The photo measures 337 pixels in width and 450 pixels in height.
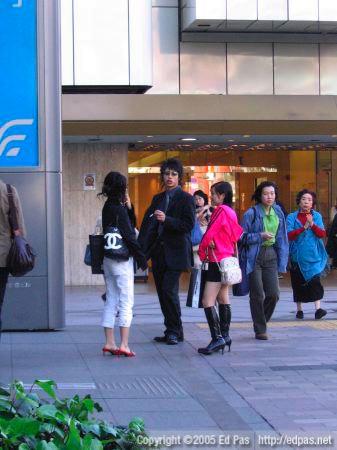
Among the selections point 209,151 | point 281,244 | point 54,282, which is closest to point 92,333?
point 54,282

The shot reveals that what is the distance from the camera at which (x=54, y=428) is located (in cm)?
436

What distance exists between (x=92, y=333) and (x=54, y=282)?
0.77 m

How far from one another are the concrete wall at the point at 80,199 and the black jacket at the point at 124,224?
347 inches

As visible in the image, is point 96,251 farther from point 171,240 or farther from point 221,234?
point 221,234

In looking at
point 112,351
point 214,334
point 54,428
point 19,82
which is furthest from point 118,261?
point 54,428

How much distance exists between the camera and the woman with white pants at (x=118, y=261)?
28.5 feet

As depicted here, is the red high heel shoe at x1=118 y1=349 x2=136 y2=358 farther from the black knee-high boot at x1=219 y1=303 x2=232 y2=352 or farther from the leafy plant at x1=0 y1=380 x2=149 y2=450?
the leafy plant at x1=0 y1=380 x2=149 y2=450

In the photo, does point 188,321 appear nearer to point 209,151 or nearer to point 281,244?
point 281,244

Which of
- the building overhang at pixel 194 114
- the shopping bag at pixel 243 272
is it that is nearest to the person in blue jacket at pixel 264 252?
the shopping bag at pixel 243 272

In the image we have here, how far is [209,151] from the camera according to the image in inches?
804

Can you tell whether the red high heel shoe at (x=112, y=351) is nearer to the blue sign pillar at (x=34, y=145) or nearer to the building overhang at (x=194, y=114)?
the blue sign pillar at (x=34, y=145)

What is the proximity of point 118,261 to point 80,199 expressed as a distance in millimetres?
9162

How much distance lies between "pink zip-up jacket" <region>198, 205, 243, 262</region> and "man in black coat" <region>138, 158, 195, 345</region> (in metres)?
0.43

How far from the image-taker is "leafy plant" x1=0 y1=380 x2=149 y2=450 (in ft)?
13.8
